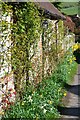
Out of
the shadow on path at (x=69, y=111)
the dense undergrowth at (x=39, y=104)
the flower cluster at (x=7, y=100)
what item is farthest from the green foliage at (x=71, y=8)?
the flower cluster at (x=7, y=100)

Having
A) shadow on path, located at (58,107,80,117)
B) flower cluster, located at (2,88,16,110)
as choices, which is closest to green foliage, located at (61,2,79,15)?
shadow on path, located at (58,107,80,117)

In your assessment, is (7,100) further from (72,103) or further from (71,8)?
(71,8)

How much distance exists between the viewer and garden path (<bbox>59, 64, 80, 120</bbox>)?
9.96 meters

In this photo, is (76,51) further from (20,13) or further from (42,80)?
(20,13)

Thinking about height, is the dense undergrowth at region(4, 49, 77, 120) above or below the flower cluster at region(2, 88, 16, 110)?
below

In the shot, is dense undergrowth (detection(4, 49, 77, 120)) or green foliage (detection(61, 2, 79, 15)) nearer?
dense undergrowth (detection(4, 49, 77, 120))

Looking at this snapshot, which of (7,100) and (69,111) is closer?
(7,100)

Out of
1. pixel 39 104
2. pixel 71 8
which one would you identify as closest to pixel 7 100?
pixel 39 104

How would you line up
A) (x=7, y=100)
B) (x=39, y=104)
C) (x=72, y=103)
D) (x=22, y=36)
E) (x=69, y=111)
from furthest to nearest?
(x=72, y=103) < (x=69, y=111) < (x=39, y=104) < (x=22, y=36) < (x=7, y=100)

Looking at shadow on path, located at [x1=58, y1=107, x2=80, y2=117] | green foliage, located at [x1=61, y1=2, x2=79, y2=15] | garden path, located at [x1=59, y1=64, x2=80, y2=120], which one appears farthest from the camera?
green foliage, located at [x1=61, y1=2, x2=79, y2=15]

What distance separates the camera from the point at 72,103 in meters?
11.5

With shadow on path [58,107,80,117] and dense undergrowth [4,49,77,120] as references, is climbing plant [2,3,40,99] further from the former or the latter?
shadow on path [58,107,80,117]

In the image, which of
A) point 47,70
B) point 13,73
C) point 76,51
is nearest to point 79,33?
point 76,51

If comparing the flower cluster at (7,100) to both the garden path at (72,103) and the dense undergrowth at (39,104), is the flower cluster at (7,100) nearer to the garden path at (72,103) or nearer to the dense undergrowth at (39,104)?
the dense undergrowth at (39,104)
